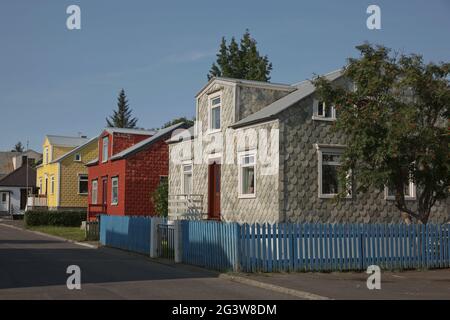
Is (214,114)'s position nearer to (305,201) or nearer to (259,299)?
(305,201)

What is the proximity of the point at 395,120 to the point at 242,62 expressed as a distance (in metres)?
49.7

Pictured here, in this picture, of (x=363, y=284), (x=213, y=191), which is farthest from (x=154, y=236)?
(x=363, y=284)

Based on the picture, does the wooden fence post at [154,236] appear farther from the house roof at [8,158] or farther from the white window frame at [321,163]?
the house roof at [8,158]

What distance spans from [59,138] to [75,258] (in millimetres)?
37408

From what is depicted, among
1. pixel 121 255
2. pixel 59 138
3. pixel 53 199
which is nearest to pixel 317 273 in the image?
pixel 121 255

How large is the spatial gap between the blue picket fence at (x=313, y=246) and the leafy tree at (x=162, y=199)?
14386mm

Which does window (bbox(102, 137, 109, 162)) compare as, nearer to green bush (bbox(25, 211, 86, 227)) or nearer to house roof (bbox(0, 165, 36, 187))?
green bush (bbox(25, 211, 86, 227))

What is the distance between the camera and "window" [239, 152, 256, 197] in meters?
22.2

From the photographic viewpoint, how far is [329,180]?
71.8 feet

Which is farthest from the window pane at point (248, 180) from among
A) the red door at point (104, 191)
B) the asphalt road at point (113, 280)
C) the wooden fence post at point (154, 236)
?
the red door at point (104, 191)

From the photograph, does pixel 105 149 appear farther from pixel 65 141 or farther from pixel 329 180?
pixel 329 180

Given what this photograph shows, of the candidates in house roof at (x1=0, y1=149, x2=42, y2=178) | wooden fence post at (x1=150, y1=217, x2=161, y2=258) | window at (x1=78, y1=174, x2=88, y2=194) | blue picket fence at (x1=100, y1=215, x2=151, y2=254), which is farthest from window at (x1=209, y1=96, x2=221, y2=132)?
house roof at (x1=0, y1=149, x2=42, y2=178)

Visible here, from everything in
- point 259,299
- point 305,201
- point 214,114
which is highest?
point 214,114
